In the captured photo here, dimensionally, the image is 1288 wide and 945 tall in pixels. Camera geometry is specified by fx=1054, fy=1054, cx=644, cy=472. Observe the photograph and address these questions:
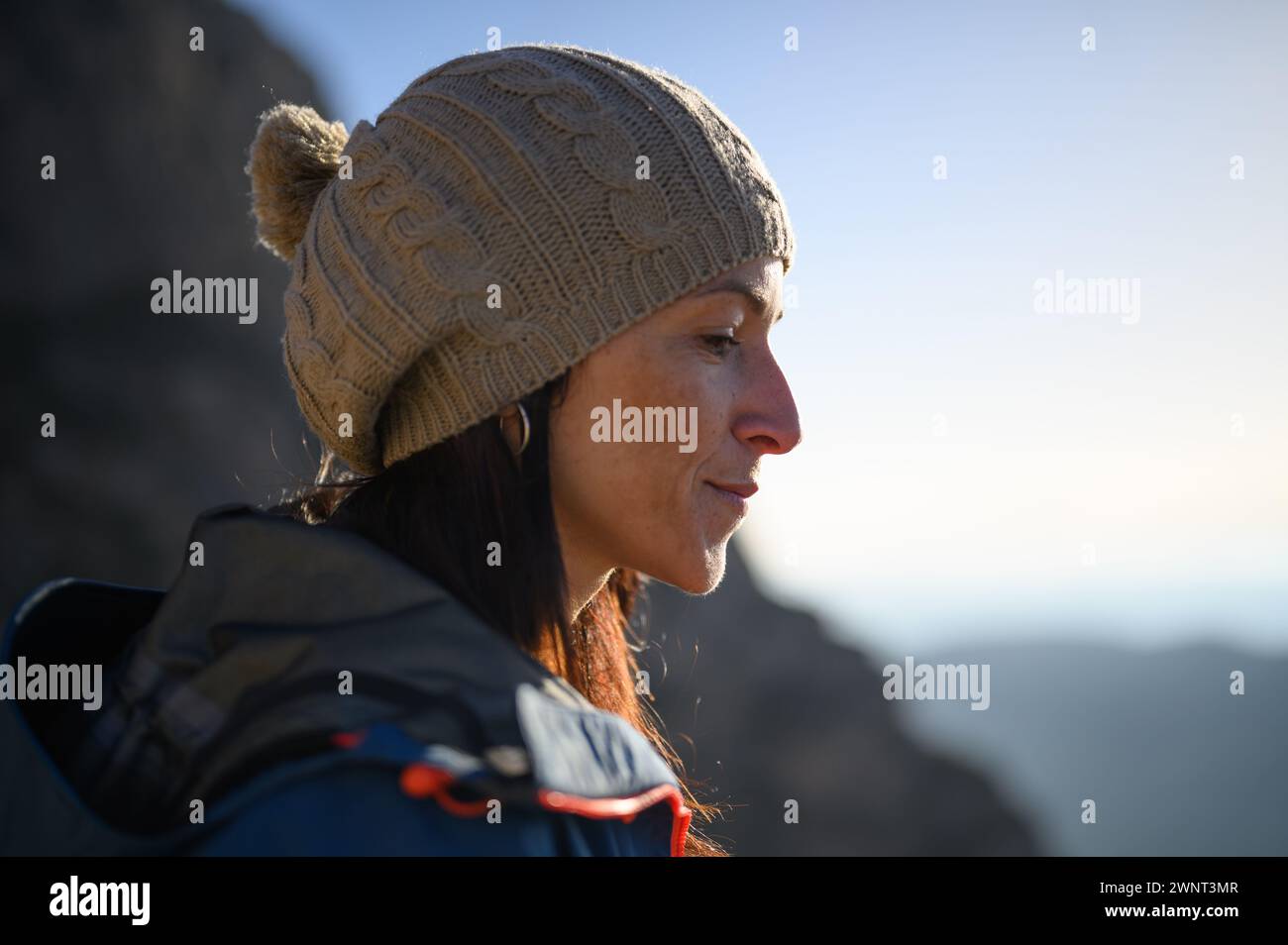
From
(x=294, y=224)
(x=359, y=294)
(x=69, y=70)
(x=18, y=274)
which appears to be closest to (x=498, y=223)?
(x=359, y=294)

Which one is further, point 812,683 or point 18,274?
point 812,683

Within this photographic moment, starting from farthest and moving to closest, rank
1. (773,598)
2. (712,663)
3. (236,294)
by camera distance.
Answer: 1. (773,598)
2. (712,663)
3. (236,294)

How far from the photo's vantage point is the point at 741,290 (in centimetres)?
222

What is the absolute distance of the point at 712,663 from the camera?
1530 cm

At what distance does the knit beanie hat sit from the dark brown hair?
→ 2.3 inches

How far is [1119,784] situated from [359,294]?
28.1 meters

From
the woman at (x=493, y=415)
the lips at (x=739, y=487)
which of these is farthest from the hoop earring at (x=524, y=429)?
the lips at (x=739, y=487)

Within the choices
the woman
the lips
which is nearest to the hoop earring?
the woman

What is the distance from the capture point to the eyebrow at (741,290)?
220 centimetres

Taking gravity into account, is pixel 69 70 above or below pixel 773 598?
above

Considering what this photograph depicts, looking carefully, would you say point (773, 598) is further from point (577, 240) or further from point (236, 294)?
point (577, 240)

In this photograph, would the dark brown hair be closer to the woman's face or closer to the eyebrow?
the woman's face

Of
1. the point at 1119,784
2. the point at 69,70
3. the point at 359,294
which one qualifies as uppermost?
the point at 69,70

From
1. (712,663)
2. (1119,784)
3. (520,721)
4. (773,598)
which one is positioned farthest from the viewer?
(1119,784)
